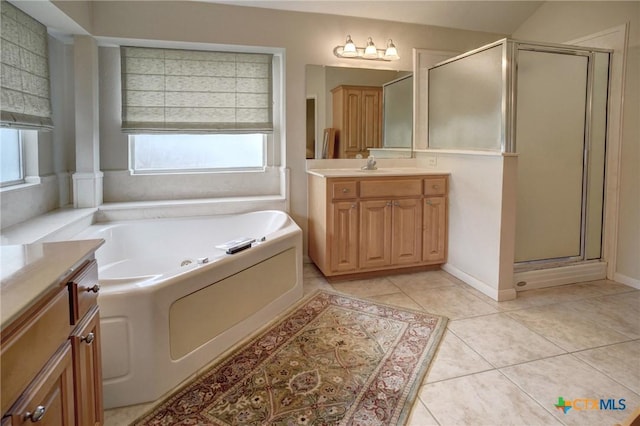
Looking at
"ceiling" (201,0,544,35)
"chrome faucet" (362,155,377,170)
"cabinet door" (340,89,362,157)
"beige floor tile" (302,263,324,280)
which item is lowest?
"beige floor tile" (302,263,324,280)

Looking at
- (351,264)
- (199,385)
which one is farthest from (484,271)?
(199,385)

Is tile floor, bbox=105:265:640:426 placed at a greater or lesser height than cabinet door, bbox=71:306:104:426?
lesser

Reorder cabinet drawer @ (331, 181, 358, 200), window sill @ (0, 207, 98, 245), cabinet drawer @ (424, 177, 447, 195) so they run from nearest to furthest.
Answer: window sill @ (0, 207, 98, 245), cabinet drawer @ (331, 181, 358, 200), cabinet drawer @ (424, 177, 447, 195)

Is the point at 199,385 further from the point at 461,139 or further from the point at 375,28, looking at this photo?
the point at 375,28

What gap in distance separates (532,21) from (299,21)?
7.33ft

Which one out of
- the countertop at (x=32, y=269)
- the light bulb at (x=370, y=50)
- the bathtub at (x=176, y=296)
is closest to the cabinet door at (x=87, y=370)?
the countertop at (x=32, y=269)

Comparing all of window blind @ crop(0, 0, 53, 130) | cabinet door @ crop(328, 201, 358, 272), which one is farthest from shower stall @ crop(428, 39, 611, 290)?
window blind @ crop(0, 0, 53, 130)

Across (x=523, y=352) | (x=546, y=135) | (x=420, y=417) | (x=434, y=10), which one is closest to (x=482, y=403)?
(x=420, y=417)

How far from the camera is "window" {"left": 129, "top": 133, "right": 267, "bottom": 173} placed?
3664mm

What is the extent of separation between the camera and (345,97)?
12.6 ft

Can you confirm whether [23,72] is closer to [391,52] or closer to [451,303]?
[391,52]

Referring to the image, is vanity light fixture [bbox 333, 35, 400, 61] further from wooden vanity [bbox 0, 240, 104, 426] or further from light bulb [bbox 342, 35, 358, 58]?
wooden vanity [bbox 0, 240, 104, 426]

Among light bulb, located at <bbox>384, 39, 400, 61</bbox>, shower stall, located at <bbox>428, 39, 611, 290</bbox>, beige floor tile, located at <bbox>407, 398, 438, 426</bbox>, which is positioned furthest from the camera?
light bulb, located at <bbox>384, 39, 400, 61</bbox>

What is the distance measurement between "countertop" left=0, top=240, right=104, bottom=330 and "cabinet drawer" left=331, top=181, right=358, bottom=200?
2.05m
